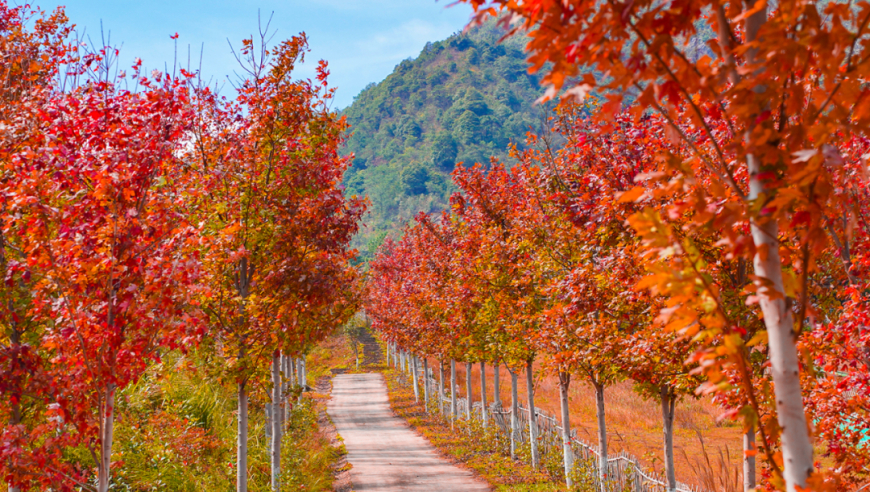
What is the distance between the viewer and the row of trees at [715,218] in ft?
6.27

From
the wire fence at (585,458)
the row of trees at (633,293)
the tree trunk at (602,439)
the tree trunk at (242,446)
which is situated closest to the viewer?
the row of trees at (633,293)

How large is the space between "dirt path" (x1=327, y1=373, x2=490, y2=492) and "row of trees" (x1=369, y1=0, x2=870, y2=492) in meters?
4.26

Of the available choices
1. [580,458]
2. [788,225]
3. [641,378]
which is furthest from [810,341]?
[580,458]

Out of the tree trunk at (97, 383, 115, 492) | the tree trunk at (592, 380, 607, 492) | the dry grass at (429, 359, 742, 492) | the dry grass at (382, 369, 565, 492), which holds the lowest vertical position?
the dry grass at (429, 359, 742, 492)

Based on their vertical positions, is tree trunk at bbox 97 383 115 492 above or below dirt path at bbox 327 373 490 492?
above

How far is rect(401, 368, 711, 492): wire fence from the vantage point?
10578 millimetres

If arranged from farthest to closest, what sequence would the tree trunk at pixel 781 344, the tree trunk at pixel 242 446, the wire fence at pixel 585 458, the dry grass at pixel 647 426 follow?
the dry grass at pixel 647 426 < the wire fence at pixel 585 458 < the tree trunk at pixel 242 446 < the tree trunk at pixel 781 344

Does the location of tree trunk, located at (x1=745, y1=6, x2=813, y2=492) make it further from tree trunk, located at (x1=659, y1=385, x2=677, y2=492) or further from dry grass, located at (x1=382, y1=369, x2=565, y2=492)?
dry grass, located at (x1=382, y1=369, x2=565, y2=492)

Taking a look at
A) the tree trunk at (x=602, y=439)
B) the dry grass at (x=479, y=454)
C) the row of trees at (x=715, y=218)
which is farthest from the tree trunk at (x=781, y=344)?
the dry grass at (x=479, y=454)

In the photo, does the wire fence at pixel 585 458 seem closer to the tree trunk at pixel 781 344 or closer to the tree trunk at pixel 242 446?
the tree trunk at pixel 242 446

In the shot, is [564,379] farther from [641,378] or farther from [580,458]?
[641,378]

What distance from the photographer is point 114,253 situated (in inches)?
179

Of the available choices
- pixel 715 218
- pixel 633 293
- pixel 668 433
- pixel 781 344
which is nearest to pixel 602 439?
pixel 668 433

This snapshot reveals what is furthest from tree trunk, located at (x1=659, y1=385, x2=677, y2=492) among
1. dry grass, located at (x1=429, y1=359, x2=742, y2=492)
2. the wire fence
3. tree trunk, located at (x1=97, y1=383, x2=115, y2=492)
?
dry grass, located at (x1=429, y1=359, x2=742, y2=492)
